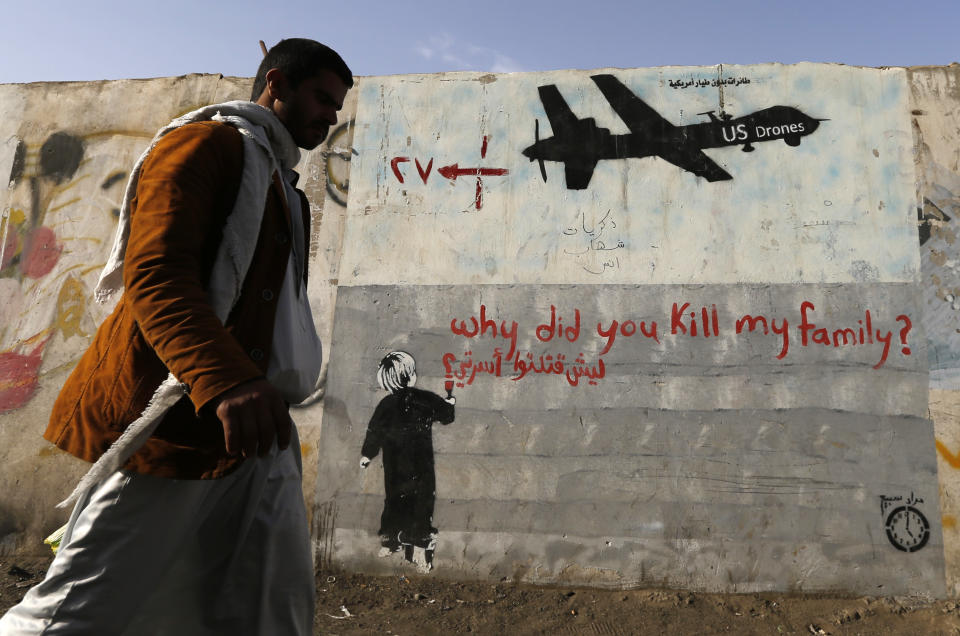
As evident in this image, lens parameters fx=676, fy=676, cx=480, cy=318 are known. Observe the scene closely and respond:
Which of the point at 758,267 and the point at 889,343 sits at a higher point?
the point at 758,267

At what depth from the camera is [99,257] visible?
439 centimetres

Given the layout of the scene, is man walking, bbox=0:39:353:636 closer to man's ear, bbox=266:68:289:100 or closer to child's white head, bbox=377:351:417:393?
man's ear, bbox=266:68:289:100

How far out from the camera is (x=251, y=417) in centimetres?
113

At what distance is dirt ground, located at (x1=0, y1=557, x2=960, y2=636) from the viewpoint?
3342 millimetres

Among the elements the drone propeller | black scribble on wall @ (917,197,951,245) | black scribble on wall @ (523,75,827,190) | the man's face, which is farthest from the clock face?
the man's face

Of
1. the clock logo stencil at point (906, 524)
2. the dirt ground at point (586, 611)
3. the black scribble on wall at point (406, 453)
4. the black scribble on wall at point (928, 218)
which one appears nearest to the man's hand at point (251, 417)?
the dirt ground at point (586, 611)

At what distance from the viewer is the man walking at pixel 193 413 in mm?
1191

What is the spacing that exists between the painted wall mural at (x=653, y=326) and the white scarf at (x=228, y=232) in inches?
97.1

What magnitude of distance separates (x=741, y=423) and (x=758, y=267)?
2.95 ft

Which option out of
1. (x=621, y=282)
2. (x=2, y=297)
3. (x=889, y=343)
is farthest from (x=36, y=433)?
(x=889, y=343)

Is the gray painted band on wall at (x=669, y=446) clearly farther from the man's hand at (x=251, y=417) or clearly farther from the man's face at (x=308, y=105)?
the man's hand at (x=251, y=417)

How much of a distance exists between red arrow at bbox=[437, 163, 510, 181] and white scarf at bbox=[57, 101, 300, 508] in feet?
8.45

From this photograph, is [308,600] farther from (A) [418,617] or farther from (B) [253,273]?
(A) [418,617]

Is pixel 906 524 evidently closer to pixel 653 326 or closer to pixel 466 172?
pixel 653 326
